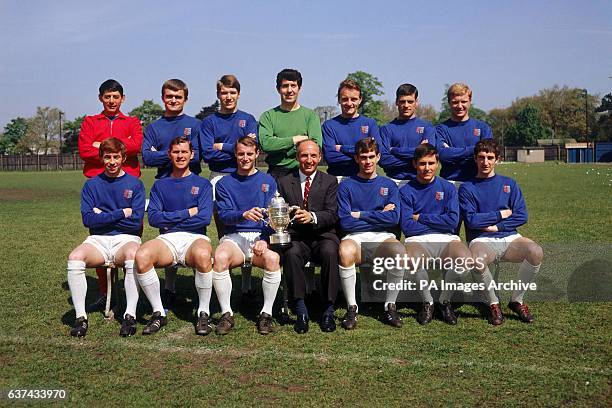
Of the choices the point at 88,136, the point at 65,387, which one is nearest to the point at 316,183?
the point at 88,136

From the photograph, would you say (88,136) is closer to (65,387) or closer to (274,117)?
(274,117)

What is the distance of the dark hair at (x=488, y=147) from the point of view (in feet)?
19.1

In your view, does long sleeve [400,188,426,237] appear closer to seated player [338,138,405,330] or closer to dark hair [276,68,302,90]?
seated player [338,138,405,330]

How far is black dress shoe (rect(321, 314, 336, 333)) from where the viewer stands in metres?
5.34

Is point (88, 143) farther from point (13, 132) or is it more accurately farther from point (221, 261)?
point (13, 132)

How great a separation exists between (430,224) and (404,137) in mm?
1028

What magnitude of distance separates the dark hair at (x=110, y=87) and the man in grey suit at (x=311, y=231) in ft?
6.53

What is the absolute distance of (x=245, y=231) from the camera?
19.2 ft

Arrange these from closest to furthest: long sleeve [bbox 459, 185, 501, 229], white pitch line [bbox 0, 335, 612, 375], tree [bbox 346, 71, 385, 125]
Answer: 1. white pitch line [bbox 0, 335, 612, 375]
2. long sleeve [bbox 459, 185, 501, 229]
3. tree [bbox 346, 71, 385, 125]

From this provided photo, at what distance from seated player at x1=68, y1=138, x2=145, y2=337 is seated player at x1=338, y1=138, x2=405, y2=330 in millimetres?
1904

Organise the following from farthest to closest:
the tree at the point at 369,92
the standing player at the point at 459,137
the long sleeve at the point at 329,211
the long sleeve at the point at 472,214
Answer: the tree at the point at 369,92 < the standing player at the point at 459,137 < the long sleeve at the point at 472,214 < the long sleeve at the point at 329,211

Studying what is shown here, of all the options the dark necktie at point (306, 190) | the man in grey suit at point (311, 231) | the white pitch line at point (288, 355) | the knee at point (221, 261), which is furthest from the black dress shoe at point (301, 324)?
the dark necktie at point (306, 190)

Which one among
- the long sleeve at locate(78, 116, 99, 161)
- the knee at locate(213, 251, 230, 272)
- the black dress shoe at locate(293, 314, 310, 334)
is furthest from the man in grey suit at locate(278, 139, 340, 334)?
the long sleeve at locate(78, 116, 99, 161)

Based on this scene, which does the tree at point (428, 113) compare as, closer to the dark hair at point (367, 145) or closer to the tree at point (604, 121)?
the tree at point (604, 121)
